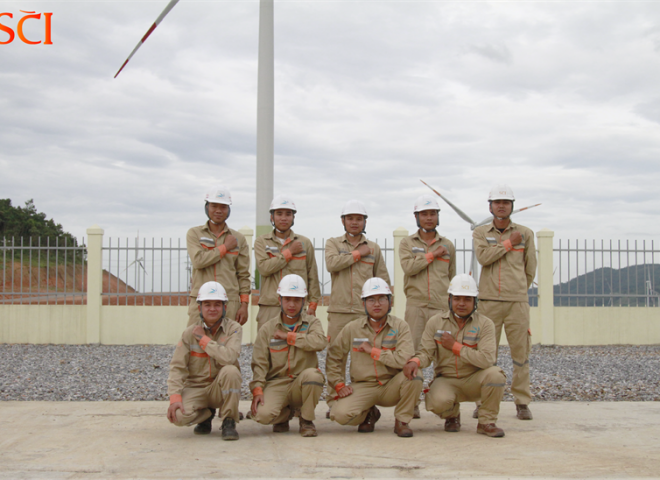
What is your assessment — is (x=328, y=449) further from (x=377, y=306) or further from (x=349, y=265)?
(x=349, y=265)

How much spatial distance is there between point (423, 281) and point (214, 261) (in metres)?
1.99

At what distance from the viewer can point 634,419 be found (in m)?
5.76

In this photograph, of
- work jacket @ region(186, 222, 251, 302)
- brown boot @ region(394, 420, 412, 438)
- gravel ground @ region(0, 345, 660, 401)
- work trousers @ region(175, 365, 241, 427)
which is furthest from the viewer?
gravel ground @ region(0, 345, 660, 401)

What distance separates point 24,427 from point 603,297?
41.6ft

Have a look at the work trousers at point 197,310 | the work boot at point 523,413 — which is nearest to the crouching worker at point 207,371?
the work trousers at point 197,310

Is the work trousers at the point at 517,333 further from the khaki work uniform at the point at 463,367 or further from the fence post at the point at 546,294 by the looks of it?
the fence post at the point at 546,294

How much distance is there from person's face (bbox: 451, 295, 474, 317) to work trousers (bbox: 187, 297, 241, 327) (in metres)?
2.03

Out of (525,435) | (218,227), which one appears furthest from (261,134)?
(525,435)

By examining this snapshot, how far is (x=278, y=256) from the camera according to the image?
5852mm

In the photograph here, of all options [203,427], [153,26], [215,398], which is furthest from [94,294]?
[215,398]

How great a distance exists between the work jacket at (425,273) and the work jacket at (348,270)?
0.27m

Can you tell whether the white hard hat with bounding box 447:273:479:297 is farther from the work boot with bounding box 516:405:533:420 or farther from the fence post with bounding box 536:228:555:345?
the fence post with bounding box 536:228:555:345

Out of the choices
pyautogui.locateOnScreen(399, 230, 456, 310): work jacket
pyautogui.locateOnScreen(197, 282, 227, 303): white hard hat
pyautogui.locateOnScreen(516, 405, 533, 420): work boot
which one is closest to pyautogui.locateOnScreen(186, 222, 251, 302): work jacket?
pyautogui.locateOnScreen(197, 282, 227, 303): white hard hat

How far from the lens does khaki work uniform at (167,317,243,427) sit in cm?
491
